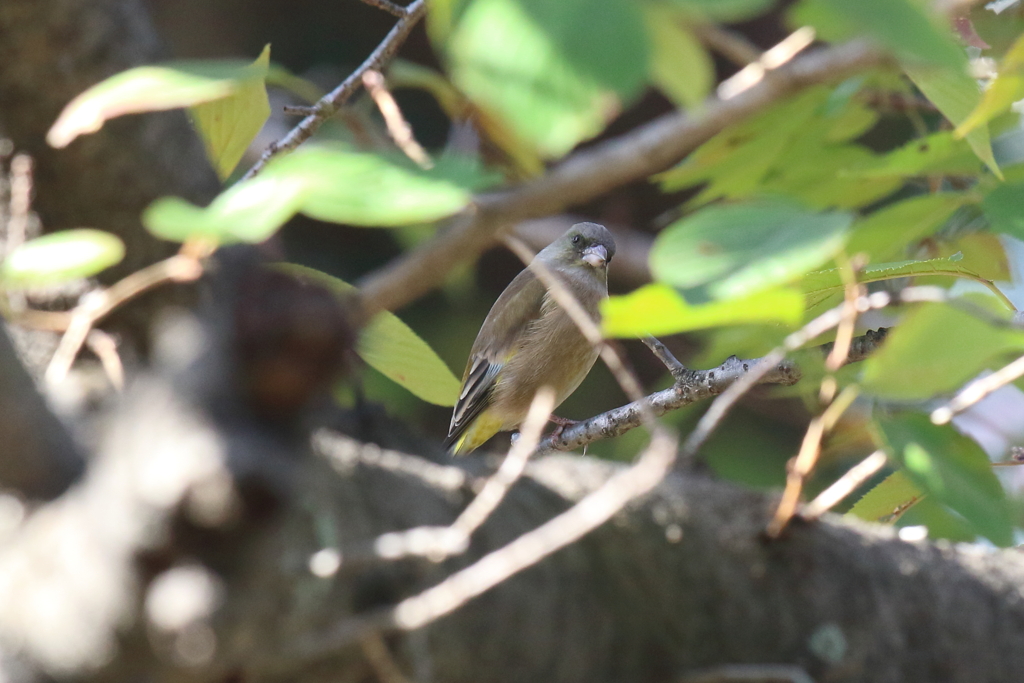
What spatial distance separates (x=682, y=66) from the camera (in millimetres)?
716

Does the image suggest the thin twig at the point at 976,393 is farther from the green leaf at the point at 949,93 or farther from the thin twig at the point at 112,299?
the thin twig at the point at 112,299

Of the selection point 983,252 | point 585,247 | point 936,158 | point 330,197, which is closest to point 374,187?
point 330,197

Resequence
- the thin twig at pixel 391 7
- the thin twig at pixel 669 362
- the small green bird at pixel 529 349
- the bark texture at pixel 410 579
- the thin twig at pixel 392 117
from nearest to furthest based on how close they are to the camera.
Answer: the bark texture at pixel 410 579, the thin twig at pixel 392 117, the thin twig at pixel 391 7, the thin twig at pixel 669 362, the small green bird at pixel 529 349

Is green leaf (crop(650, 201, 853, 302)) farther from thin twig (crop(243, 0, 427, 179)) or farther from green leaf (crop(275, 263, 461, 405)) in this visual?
thin twig (crop(243, 0, 427, 179))

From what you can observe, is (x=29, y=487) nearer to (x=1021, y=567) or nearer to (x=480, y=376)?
(x=1021, y=567)

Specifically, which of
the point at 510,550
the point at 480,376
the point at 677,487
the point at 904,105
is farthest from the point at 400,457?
the point at 480,376

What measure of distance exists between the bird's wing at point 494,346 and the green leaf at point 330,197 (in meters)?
2.77

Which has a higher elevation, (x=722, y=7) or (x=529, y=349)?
(x=722, y=7)

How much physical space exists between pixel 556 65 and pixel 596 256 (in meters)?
2.98

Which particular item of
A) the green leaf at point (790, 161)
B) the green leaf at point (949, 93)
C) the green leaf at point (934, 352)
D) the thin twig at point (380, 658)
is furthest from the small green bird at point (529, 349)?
the green leaf at point (934, 352)

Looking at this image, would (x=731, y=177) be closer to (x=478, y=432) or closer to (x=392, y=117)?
(x=392, y=117)

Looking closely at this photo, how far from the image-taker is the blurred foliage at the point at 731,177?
1.83 feet

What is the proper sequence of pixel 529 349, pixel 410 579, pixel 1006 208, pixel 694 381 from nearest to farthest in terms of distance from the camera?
pixel 410 579
pixel 1006 208
pixel 694 381
pixel 529 349

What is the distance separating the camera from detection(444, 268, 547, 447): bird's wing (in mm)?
3447
